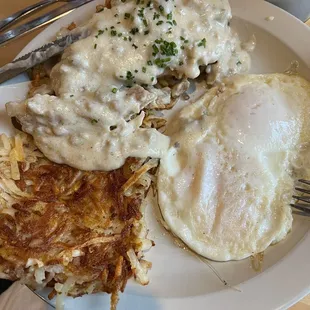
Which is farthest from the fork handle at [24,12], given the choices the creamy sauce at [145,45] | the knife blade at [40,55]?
the creamy sauce at [145,45]

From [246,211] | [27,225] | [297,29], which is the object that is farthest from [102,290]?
[297,29]

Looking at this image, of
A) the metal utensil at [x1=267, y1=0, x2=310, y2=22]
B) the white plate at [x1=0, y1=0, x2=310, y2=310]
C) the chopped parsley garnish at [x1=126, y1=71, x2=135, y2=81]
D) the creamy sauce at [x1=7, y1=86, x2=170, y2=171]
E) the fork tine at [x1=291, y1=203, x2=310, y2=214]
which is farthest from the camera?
the metal utensil at [x1=267, y1=0, x2=310, y2=22]

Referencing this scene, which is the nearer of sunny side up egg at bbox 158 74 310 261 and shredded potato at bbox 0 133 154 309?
shredded potato at bbox 0 133 154 309

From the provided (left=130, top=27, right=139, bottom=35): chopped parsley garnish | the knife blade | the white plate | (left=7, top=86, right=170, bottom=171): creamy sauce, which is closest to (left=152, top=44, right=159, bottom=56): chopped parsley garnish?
(left=130, top=27, right=139, bottom=35): chopped parsley garnish

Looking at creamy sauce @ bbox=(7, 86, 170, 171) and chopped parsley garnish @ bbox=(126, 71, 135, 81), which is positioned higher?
chopped parsley garnish @ bbox=(126, 71, 135, 81)

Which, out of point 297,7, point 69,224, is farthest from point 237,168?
point 297,7

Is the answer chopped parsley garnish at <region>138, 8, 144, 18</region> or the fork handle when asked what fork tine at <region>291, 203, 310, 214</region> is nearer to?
chopped parsley garnish at <region>138, 8, 144, 18</region>

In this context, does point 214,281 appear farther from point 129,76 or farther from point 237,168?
point 129,76
